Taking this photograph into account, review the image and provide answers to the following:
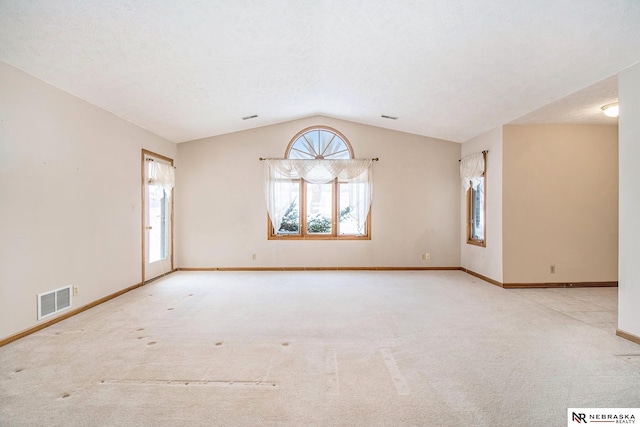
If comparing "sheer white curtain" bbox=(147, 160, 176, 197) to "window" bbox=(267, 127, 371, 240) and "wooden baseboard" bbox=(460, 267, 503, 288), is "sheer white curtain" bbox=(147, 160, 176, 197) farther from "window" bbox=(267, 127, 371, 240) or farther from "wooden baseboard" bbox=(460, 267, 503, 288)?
"wooden baseboard" bbox=(460, 267, 503, 288)

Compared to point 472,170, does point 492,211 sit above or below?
below

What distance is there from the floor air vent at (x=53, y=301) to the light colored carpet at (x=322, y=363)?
0.62 ft

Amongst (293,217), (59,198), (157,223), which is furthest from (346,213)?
(59,198)

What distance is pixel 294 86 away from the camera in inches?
180

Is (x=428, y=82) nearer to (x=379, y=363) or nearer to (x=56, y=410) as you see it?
(x=379, y=363)

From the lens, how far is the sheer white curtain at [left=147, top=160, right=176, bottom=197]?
5344 millimetres

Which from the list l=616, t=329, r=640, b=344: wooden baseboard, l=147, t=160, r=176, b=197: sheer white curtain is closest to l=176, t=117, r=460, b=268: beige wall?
l=147, t=160, r=176, b=197: sheer white curtain

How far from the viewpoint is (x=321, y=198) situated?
644cm

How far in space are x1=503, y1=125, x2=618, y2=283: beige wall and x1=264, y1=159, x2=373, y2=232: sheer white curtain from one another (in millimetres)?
2371

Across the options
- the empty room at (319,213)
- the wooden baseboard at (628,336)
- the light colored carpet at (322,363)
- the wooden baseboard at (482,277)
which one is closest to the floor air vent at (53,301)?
the empty room at (319,213)

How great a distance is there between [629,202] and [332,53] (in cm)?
321

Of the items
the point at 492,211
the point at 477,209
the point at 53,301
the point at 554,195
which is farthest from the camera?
the point at 477,209

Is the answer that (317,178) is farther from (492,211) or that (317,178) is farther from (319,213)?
(492,211)

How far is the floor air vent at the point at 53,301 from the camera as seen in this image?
323 centimetres
